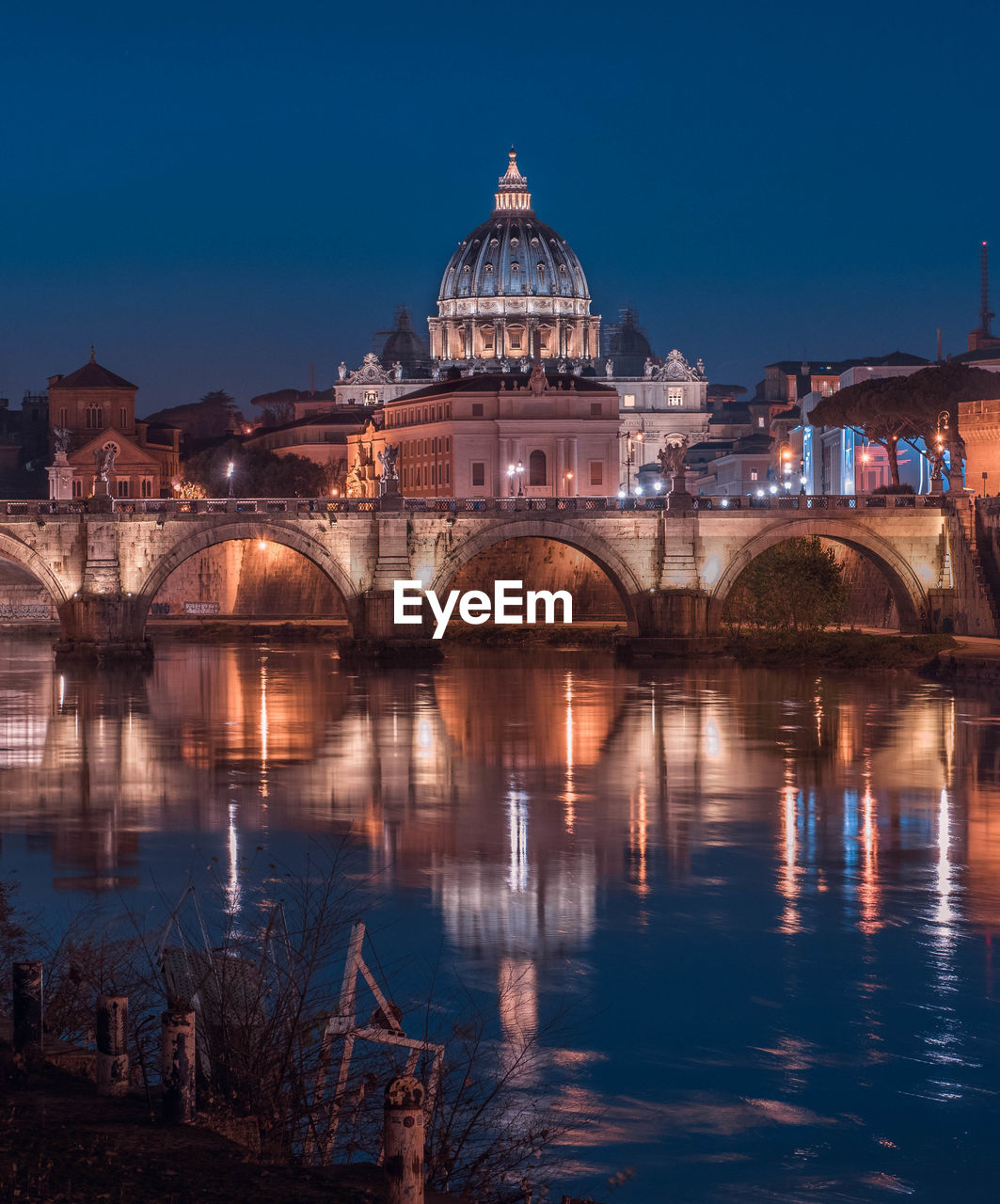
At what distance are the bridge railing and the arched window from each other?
55.2 meters

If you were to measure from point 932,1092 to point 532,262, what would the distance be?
161887 mm

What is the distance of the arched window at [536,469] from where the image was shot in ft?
393

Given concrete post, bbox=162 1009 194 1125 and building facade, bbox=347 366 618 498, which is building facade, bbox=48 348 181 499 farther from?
concrete post, bbox=162 1009 194 1125

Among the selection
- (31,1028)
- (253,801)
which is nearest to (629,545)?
(253,801)

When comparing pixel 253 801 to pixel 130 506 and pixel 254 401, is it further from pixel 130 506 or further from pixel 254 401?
pixel 254 401

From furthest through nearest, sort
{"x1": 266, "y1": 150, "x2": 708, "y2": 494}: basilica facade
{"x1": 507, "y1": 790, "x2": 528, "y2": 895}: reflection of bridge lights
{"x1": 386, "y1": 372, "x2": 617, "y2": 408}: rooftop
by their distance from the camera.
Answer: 1. {"x1": 266, "y1": 150, "x2": 708, "y2": 494}: basilica facade
2. {"x1": 386, "y1": 372, "x2": 617, "y2": 408}: rooftop
3. {"x1": 507, "y1": 790, "x2": 528, "y2": 895}: reflection of bridge lights

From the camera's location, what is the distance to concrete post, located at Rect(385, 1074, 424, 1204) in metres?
8.40

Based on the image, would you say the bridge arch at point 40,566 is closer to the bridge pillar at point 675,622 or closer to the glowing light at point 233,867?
the bridge pillar at point 675,622

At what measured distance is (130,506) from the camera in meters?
64.1

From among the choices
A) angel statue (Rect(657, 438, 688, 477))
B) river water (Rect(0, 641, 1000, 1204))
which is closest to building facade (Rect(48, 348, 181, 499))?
angel statue (Rect(657, 438, 688, 477))

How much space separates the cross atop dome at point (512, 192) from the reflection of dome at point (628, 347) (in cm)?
1573

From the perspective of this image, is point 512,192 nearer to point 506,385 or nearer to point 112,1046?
point 506,385

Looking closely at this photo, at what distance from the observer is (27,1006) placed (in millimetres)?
10328

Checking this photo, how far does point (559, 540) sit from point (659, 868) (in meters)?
40.4
